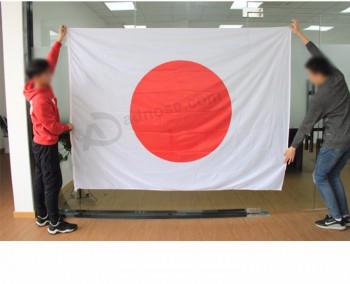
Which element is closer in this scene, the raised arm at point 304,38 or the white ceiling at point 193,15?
the raised arm at point 304,38

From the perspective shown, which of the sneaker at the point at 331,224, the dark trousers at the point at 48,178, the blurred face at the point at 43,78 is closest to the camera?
→ the blurred face at the point at 43,78

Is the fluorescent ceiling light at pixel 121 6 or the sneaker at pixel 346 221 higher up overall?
the fluorescent ceiling light at pixel 121 6

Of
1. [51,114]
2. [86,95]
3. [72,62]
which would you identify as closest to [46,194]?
[51,114]

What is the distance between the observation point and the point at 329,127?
2342 mm

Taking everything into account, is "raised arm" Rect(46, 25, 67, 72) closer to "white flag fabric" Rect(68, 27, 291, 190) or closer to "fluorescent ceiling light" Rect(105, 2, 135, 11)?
"white flag fabric" Rect(68, 27, 291, 190)

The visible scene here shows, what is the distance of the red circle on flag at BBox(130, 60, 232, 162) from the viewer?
2.42m

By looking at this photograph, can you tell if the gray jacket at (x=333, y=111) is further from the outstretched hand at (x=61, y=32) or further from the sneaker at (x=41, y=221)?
the sneaker at (x=41, y=221)

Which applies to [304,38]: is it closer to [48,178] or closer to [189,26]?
[189,26]

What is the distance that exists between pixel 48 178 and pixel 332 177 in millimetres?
2307

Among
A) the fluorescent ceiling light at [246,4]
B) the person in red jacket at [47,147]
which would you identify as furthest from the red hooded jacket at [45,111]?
the fluorescent ceiling light at [246,4]

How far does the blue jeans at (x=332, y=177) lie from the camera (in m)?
2.35

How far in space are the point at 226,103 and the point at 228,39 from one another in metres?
0.51

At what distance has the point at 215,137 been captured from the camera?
2479mm

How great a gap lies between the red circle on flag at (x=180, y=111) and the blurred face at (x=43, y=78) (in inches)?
28.4
